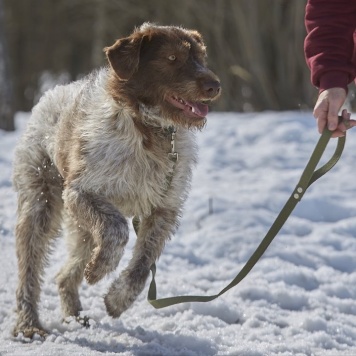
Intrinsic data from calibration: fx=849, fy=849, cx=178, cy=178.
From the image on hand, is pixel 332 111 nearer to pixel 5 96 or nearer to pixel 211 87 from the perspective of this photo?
pixel 211 87

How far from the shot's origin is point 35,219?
5129 millimetres

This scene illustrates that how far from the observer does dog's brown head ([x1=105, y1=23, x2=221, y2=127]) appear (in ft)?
15.1

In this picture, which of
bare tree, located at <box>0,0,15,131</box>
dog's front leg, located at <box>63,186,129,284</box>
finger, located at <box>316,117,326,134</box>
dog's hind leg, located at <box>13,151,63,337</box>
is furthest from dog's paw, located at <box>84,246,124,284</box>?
bare tree, located at <box>0,0,15,131</box>

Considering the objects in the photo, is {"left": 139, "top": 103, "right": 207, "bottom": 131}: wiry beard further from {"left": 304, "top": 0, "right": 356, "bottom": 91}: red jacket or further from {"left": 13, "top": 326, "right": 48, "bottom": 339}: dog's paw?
{"left": 13, "top": 326, "right": 48, "bottom": 339}: dog's paw

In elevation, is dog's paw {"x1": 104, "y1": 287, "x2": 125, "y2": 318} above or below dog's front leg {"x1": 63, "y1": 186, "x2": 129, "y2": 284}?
below

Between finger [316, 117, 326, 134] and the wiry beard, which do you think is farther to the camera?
the wiry beard

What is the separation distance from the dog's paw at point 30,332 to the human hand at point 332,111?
2039mm

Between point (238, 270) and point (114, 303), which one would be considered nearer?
point (114, 303)

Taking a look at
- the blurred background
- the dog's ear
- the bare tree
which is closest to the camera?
the dog's ear

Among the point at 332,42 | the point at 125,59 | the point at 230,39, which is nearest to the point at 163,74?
the point at 125,59

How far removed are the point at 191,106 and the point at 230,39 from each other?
13885mm

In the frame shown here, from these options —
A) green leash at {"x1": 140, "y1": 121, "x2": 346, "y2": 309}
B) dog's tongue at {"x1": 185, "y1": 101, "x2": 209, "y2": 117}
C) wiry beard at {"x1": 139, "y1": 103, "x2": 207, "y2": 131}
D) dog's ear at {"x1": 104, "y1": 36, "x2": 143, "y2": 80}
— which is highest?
dog's ear at {"x1": 104, "y1": 36, "x2": 143, "y2": 80}

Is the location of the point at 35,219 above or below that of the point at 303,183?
below

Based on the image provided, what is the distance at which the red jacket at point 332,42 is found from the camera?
3.80 metres
